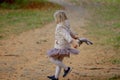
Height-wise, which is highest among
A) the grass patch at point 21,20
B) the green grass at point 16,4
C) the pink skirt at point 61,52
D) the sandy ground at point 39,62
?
the pink skirt at point 61,52

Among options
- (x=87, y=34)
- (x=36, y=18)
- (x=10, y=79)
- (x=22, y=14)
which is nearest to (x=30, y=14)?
(x=22, y=14)

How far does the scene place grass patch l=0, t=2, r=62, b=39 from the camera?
1727 centimetres

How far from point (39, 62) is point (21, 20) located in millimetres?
10247

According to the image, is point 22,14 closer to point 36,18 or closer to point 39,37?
point 36,18

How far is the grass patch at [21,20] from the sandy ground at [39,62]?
64.0 inches

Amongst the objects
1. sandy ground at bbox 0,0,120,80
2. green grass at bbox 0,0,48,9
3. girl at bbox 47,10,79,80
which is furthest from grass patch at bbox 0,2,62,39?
girl at bbox 47,10,79,80

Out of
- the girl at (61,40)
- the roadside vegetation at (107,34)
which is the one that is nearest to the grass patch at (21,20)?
the roadside vegetation at (107,34)

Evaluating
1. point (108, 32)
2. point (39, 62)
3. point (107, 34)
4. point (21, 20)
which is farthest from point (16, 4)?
point (39, 62)

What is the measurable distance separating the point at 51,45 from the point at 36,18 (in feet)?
27.1

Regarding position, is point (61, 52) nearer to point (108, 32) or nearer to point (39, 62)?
point (39, 62)

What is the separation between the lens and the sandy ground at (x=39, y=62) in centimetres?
932

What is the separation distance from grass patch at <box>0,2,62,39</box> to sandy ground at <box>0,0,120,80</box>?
1.63m

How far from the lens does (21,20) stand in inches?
822

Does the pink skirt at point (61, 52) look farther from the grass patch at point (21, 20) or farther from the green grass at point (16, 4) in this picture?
the green grass at point (16, 4)
